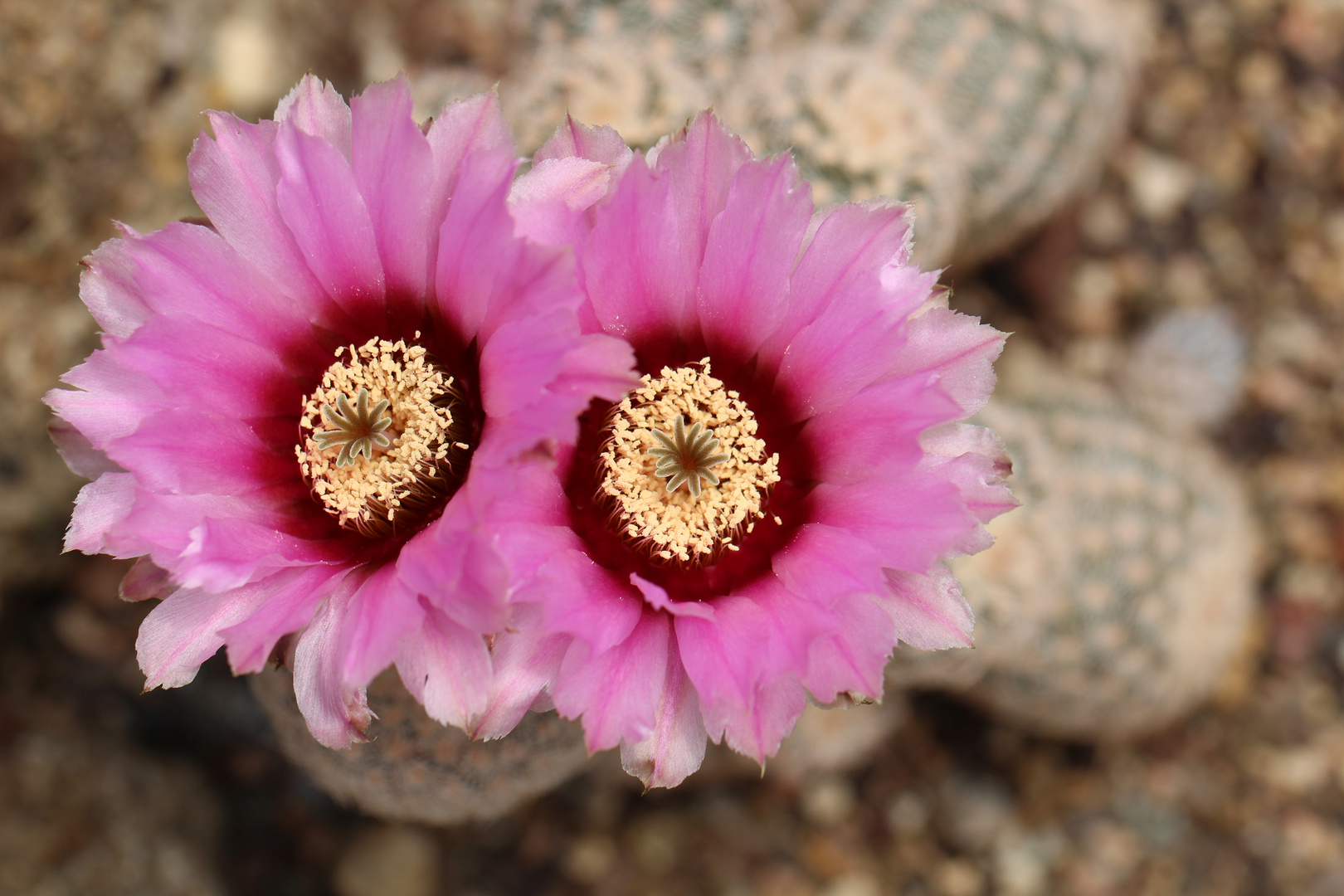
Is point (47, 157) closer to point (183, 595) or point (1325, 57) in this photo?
point (183, 595)

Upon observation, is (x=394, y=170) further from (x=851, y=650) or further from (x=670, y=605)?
(x=851, y=650)

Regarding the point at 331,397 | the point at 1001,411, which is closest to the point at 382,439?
the point at 331,397

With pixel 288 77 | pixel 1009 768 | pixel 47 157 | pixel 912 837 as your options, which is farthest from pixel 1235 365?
pixel 47 157

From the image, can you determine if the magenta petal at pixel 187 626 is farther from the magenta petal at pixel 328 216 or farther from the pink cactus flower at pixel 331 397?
the magenta petal at pixel 328 216

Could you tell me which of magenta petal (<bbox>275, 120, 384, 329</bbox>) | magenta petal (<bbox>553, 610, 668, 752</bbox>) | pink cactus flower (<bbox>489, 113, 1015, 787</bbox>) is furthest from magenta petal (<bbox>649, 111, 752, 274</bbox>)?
magenta petal (<bbox>553, 610, 668, 752</bbox>)

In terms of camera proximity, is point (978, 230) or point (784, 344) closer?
point (784, 344)

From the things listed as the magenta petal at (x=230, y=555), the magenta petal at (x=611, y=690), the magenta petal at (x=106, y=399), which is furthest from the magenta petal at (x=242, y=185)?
the magenta petal at (x=611, y=690)
